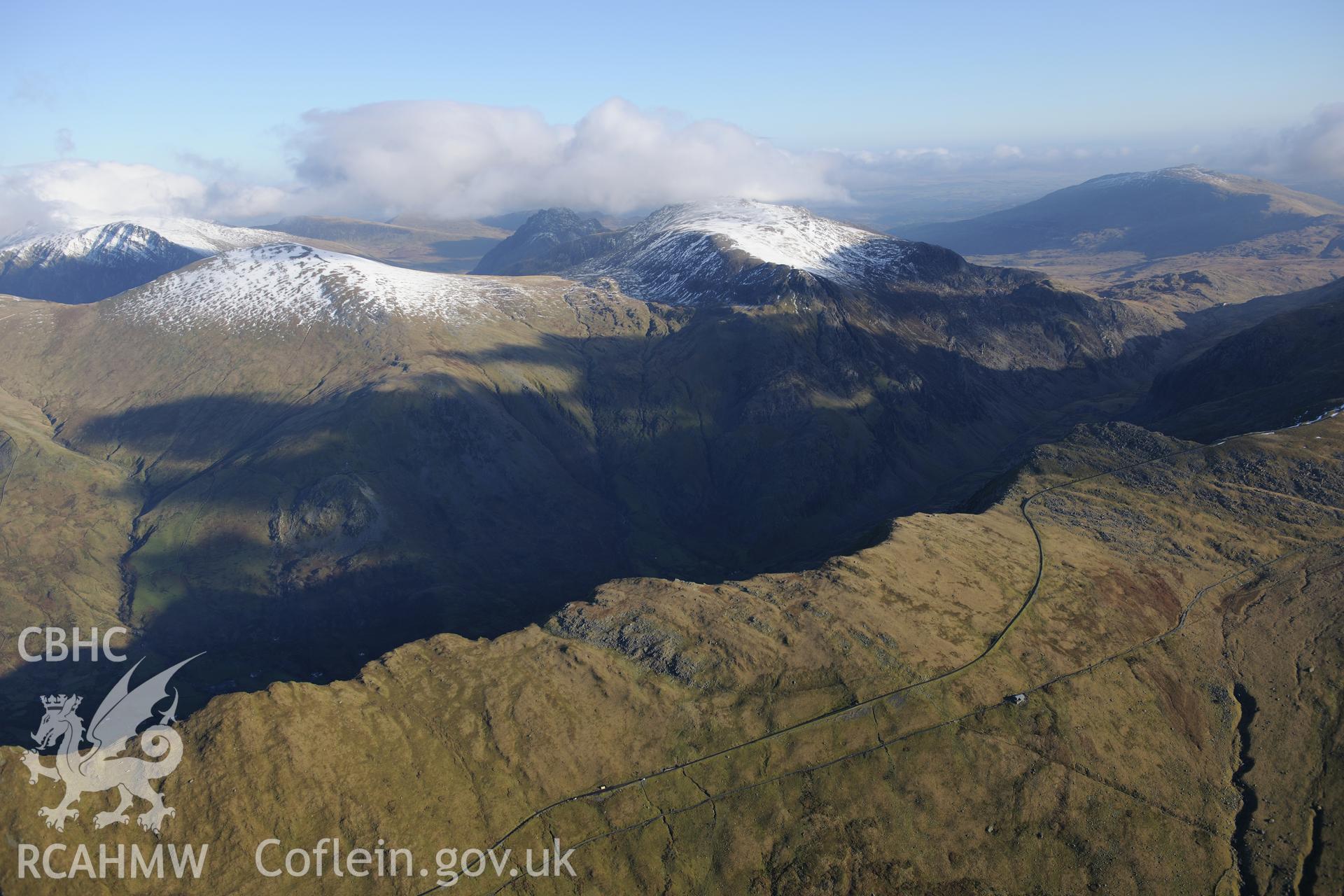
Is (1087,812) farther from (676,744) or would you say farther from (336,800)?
(336,800)

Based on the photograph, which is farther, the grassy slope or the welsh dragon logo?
the grassy slope

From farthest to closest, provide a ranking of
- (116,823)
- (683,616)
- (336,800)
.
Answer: (683,616)
(336,800)
(116,823)

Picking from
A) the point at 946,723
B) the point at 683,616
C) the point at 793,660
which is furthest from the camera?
the point at 683,616

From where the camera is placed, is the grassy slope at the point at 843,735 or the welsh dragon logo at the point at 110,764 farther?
the grassy slope at the point at 843,735

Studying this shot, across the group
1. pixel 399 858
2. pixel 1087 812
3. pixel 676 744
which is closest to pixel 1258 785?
pixel 1087 812

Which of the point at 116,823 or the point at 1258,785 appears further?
the point at 1258,785

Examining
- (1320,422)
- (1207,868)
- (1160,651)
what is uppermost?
(1320,422)

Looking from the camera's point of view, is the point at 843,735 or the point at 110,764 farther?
the point at 843,735

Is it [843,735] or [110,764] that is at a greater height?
[843,735]
